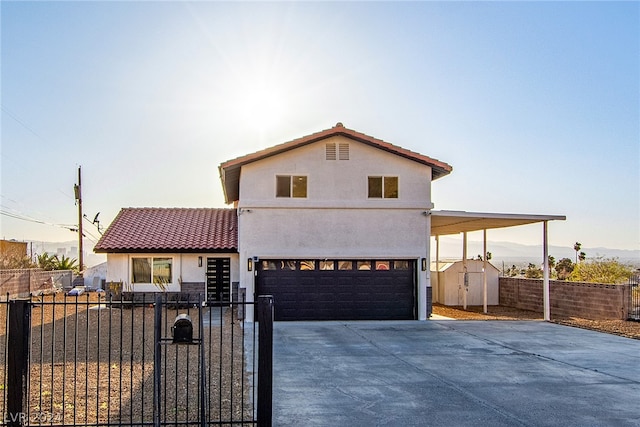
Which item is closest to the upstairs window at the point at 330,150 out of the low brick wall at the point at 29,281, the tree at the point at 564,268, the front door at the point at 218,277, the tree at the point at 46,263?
the front door at the point at 218,277

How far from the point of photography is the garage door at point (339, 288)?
1866 cm

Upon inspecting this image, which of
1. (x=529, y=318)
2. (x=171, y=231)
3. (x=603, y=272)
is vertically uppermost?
(x=171, y=231)

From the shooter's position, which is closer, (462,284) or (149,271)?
(149,271)

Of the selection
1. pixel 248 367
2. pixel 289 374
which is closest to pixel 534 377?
pixel 289 374

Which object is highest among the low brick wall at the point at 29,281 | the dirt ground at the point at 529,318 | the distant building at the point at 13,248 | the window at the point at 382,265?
the distant building at the point at 13,248

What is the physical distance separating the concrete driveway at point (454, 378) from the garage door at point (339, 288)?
2303 millimetres

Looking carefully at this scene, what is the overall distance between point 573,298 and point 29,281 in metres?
24.3

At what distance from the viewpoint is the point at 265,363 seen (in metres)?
6.84

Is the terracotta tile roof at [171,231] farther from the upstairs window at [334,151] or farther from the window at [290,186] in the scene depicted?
the upstairs window at [334,151]

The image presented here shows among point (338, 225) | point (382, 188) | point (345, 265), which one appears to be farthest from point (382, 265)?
point (382, 188)

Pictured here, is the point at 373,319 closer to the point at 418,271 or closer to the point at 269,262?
the point at 418,271

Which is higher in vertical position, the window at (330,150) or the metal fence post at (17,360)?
the window at (330,150)

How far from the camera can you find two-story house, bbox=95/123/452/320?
18641 mm

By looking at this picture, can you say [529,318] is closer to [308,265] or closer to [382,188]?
[382,188]
